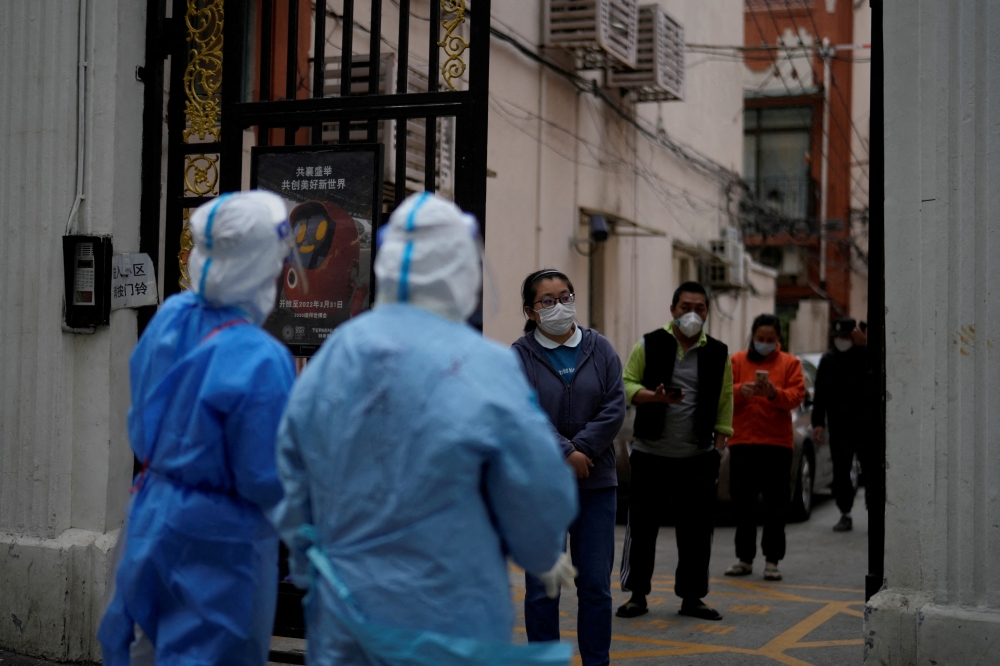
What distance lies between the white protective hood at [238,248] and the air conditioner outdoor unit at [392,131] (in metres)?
4.25

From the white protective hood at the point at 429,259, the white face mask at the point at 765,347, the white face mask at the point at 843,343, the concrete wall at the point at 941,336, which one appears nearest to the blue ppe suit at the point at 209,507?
the white protective hood at the point at 429,259

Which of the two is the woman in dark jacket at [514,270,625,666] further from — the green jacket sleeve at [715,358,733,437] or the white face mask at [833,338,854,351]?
the white face mask at [833,338,854,351]

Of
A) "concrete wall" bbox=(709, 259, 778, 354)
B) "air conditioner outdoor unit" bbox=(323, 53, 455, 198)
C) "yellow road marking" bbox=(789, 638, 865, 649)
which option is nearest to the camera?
"yellow road marking" bbox=(789, 638, 865, 649)

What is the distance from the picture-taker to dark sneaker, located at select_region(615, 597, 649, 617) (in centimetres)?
673

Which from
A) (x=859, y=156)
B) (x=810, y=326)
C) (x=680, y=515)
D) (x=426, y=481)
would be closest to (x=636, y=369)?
(x=680, y=515)

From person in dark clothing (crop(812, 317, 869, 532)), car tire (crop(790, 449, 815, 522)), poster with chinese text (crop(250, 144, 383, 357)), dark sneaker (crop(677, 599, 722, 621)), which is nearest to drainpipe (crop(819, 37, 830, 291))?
car tire (crop(790, 449, 815, 522))

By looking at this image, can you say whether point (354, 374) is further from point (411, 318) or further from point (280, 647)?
→ point (280, 647)

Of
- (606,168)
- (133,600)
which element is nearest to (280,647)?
(133,600)

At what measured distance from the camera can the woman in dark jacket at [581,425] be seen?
192 inches

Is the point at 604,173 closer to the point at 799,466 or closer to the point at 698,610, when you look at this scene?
the point at 799,466

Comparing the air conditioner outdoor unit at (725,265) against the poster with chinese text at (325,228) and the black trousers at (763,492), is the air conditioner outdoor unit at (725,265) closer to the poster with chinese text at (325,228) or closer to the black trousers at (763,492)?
the black trousers at (763,492)

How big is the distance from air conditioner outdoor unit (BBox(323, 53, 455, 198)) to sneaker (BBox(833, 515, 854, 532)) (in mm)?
4577

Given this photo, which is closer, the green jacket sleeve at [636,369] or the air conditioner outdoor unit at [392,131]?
the green jacket sleeve at [636,369]

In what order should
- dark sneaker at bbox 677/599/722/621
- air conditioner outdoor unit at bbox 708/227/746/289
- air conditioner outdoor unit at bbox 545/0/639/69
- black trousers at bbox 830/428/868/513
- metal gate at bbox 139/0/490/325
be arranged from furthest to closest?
1. air conditioner outdoor unit at bbox 708/227/746/289
2. air conditioner outdoor unit at bbox 545/0/639/69
3. black trousers at bbox 830/428/868/513
4. dark sneaker at bbox 677/599/722/621
5. metal gate at bbox 139/0/490/325
